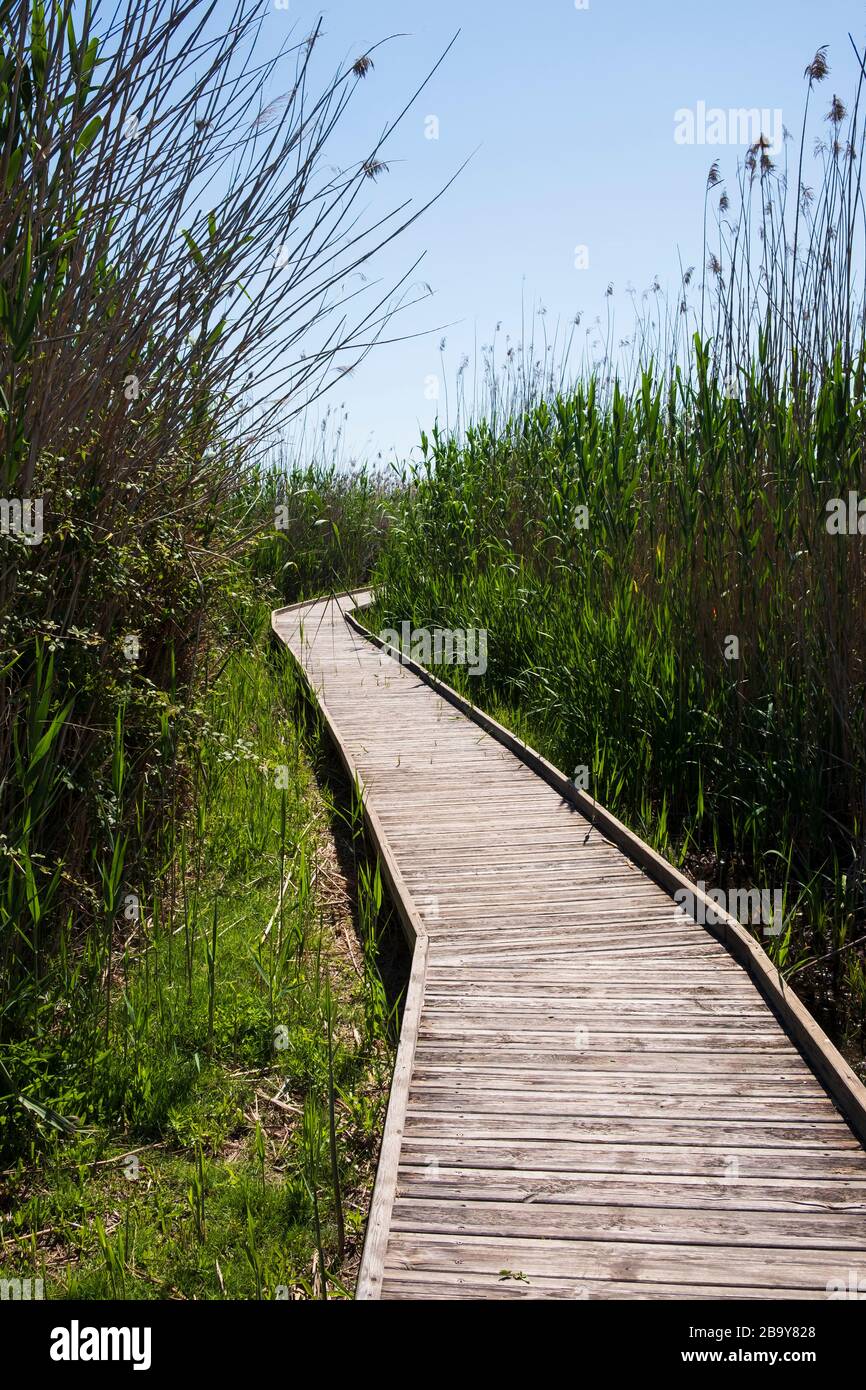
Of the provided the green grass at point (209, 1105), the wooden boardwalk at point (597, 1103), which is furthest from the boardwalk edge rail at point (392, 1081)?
the green grass at point (209, 1105)

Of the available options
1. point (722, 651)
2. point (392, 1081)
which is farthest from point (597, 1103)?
point (722, 651)

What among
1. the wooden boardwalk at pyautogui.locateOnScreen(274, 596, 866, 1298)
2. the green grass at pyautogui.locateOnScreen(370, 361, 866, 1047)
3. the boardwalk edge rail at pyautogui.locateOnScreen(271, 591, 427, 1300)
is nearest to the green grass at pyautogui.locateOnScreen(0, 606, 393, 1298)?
the boardwalk edge rail at pyautogui.locateOnScreen(271, 591, 427, 1300)

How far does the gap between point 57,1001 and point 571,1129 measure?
1.51 m

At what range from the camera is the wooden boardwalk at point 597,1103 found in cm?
214

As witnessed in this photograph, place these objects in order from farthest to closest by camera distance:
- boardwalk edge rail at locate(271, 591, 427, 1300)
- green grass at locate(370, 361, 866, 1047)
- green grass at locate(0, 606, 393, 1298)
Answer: green grass at locate(370, 361, 866, 1047)
green grass at locate(0, 606, 393, 1298)
boardwalk edge rail at locate(271, 591, 427, 1300)

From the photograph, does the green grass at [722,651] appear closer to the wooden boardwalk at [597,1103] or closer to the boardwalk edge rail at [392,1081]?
the wooden boardwalk at [597,1103]

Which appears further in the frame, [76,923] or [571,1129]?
[76,923]

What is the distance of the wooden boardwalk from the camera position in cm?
214

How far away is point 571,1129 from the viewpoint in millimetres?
2580

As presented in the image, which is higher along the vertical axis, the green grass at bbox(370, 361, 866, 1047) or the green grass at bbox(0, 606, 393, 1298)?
the green grass at bbox(370, 361, 866, 1047)

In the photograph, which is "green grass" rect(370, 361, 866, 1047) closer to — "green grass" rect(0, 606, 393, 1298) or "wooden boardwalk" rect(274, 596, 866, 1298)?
"wooden boardwalk" rect(274, 596, 866, 1298)
